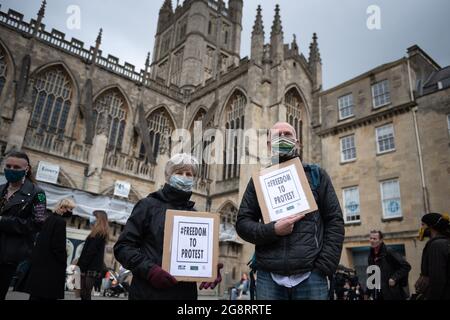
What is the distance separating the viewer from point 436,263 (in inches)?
124

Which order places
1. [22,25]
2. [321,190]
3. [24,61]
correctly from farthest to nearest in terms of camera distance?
[22,25], [24,61], [321,190]

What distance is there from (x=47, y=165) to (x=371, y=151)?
15025mm

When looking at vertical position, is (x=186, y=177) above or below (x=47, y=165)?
below

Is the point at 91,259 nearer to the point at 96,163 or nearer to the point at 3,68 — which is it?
the point at 96,163

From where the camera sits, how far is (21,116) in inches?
575

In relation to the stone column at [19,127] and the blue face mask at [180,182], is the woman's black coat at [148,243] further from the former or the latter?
the stone column at [19,127]

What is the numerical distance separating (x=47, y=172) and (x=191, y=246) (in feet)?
49.0

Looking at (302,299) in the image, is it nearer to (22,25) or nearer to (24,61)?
(24,61)

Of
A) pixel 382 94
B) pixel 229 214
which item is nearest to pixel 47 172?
pixel 229 214

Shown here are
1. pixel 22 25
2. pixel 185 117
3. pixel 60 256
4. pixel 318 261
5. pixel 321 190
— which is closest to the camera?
pixel 318 261

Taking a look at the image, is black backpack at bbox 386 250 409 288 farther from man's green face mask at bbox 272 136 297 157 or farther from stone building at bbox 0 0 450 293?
stone building at bbox 0 0 450 293

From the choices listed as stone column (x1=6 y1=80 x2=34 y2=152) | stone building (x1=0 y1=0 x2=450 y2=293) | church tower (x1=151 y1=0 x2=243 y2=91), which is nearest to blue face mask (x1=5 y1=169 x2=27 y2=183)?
stone building (x1=0 y1=0 x2=450 y2=293)

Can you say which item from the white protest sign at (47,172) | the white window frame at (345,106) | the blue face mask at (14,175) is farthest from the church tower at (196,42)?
the blue face mask at (14,175)

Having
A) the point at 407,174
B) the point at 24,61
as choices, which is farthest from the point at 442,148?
the point at 24,61
